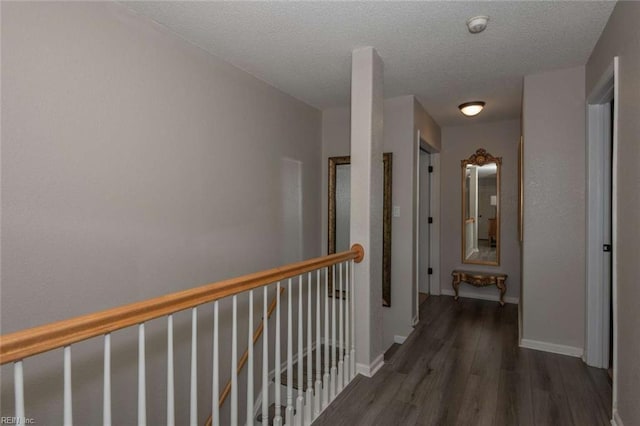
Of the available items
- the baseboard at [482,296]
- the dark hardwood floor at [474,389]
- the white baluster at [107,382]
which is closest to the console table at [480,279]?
the baseboard at [482,296]

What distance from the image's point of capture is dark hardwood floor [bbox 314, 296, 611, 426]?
6.86ft

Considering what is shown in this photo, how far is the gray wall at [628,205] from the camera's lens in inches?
66.3

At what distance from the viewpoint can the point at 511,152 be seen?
463 cm

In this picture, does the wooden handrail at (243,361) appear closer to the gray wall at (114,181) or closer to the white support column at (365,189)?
the gray wall at (114,181)

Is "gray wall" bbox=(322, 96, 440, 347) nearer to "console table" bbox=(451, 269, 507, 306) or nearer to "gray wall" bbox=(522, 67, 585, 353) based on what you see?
"gray wall" bbox=(522, 67, 585, 353)

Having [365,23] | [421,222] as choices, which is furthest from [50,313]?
[421,222]

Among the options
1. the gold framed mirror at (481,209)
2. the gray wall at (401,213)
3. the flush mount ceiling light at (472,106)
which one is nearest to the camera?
the gray wall at (401,213)

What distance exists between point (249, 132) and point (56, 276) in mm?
1872

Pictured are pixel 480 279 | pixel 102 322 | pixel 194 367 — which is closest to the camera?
pixel 102 322

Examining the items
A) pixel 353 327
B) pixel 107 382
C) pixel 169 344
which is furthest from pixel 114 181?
pixel 353 327

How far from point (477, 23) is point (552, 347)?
2.74 m

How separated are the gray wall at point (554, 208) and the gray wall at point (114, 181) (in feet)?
8.32

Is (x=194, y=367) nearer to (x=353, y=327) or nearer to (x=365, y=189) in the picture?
(x=353, y=327)

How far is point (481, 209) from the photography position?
4941 millimetres
